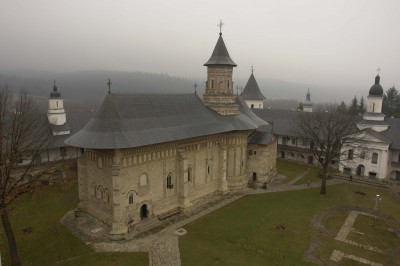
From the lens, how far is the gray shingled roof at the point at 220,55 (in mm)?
34062

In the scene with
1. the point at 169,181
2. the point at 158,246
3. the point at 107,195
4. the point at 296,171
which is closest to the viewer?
the point at 158,246

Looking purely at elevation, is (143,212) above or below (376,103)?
below

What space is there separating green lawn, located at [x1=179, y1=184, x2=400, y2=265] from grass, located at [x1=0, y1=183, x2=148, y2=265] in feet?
15.9

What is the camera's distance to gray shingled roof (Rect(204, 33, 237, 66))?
34062 mm

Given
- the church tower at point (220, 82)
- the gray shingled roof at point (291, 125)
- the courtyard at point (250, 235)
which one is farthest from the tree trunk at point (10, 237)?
the gray shingled roof at point (291, 125)

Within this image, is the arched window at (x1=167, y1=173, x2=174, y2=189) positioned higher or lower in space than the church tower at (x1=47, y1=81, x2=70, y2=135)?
lower

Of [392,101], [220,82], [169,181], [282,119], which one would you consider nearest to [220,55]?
[220,82]

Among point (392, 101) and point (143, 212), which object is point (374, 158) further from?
point (392, 101)

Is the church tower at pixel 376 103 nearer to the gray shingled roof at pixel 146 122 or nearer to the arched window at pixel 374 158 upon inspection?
the arched window at pixel 374 158

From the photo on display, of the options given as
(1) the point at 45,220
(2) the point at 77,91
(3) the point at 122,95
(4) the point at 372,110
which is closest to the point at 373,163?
(4) the point at 372,110

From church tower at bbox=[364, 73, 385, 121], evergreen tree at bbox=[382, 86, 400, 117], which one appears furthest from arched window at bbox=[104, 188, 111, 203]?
evergreen tree at bbox=[382, 86, 400, 117]

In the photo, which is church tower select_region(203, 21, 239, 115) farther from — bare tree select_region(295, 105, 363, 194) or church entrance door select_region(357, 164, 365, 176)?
church entrance door select_region(357, 164, 365, 176)

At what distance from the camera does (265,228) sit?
25.1 metres

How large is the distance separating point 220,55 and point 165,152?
14612 mm
